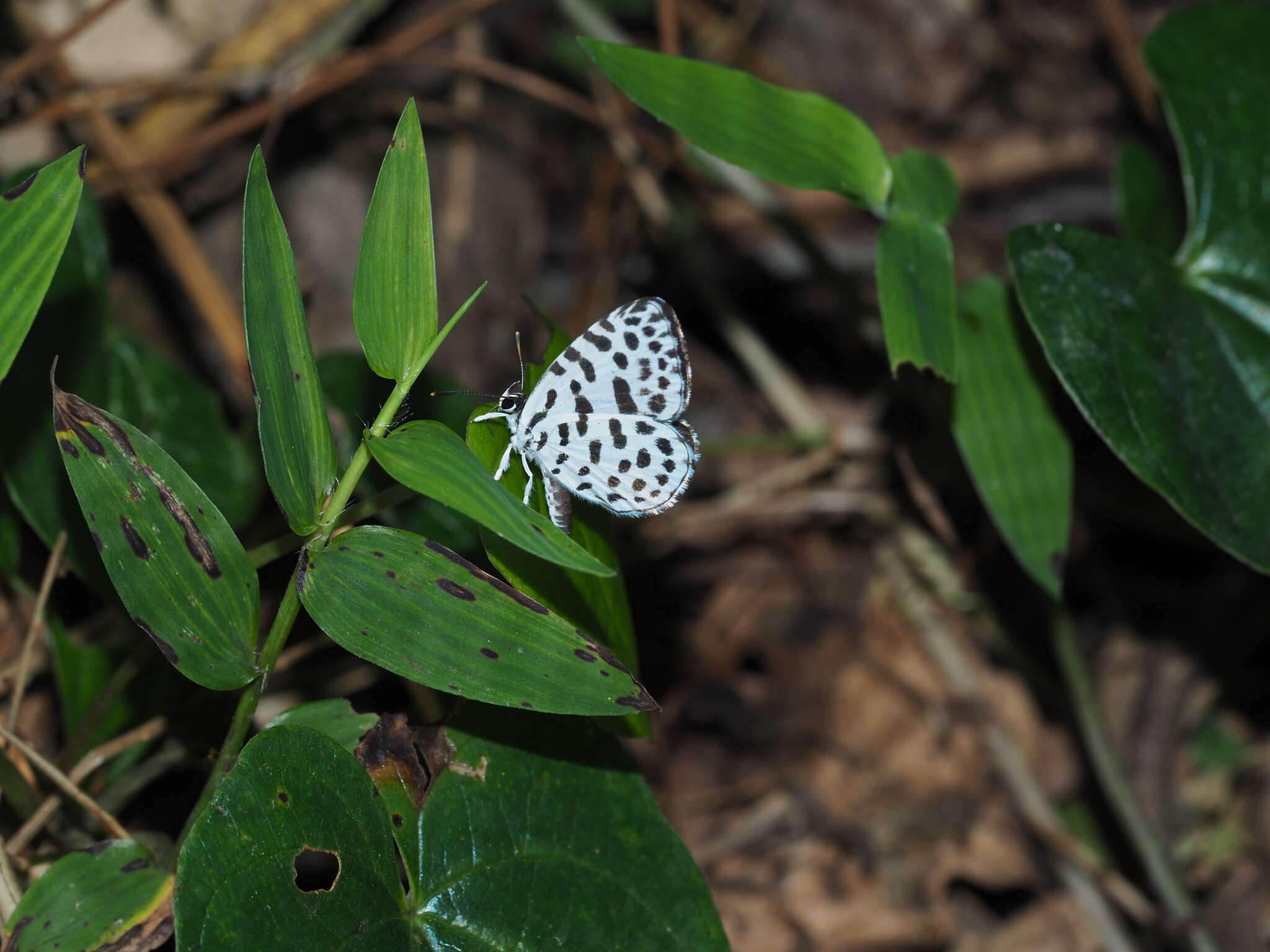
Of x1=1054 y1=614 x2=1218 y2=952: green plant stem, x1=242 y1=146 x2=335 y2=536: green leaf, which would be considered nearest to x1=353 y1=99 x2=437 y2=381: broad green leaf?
x1=242 y1=146 x2=335 y2=536: green leaf

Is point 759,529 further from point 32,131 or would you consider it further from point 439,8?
point 32,131

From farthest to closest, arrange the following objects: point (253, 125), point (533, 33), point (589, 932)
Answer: point (533, 33)
point (253, 125)
point (589, 932)

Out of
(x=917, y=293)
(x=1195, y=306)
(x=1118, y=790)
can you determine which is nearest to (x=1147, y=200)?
(x=1195, y=306)

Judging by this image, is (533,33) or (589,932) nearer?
(589,932)

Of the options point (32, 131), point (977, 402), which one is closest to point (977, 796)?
point (977, 402)

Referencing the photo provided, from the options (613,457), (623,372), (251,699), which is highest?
(623,372)

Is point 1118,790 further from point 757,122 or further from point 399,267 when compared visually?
point 399,267

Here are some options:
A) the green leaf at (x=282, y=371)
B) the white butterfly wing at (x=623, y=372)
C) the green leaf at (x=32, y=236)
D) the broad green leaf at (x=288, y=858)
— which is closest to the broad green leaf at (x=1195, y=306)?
the white butterfly wing at (x=623, y=372)

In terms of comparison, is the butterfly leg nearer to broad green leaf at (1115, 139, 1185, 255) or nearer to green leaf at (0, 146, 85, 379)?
green leaf at (0, 146, 85, 379)
